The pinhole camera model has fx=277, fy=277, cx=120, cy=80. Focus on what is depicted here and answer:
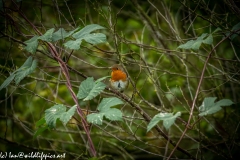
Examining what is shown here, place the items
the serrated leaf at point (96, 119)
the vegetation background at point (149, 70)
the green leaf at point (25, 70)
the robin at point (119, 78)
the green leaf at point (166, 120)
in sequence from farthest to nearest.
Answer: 1. the robin at point (119, 78)
2. the vegetation background at point (149, 70)
3. the green leaf at point (25, 70)
4. the serrated leaf at point (96, 119)
5. the green leaf at point (166, 120)

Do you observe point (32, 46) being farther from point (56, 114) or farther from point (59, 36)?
point (56, 114)

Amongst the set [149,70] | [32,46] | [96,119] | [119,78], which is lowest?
[119,78]

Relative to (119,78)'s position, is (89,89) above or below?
above

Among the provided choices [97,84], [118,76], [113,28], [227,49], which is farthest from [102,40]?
[227,49]

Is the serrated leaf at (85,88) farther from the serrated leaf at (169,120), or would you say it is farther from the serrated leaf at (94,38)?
the serrated leaf at (169,120)

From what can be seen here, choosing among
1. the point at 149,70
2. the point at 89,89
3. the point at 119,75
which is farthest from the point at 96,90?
the point at 119,75

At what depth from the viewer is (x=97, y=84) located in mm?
1885

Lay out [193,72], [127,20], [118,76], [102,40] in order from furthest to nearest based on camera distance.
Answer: [127,20] < [193,72] < [118,76] < [102,40]

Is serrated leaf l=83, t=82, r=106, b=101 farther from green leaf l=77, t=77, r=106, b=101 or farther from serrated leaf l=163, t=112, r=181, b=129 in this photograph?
serrated leaf l=163, t=112, r=181, b=129

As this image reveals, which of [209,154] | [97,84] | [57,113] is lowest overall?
[209,154]

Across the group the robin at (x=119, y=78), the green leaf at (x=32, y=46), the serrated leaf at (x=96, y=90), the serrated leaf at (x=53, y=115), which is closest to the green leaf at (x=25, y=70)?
the green leaf at (x=32, y=46)

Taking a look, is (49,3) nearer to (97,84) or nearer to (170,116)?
(97,84)

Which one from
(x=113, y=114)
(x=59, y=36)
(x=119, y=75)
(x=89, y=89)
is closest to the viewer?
(x=113, y=114)

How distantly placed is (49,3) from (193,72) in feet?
7.24
